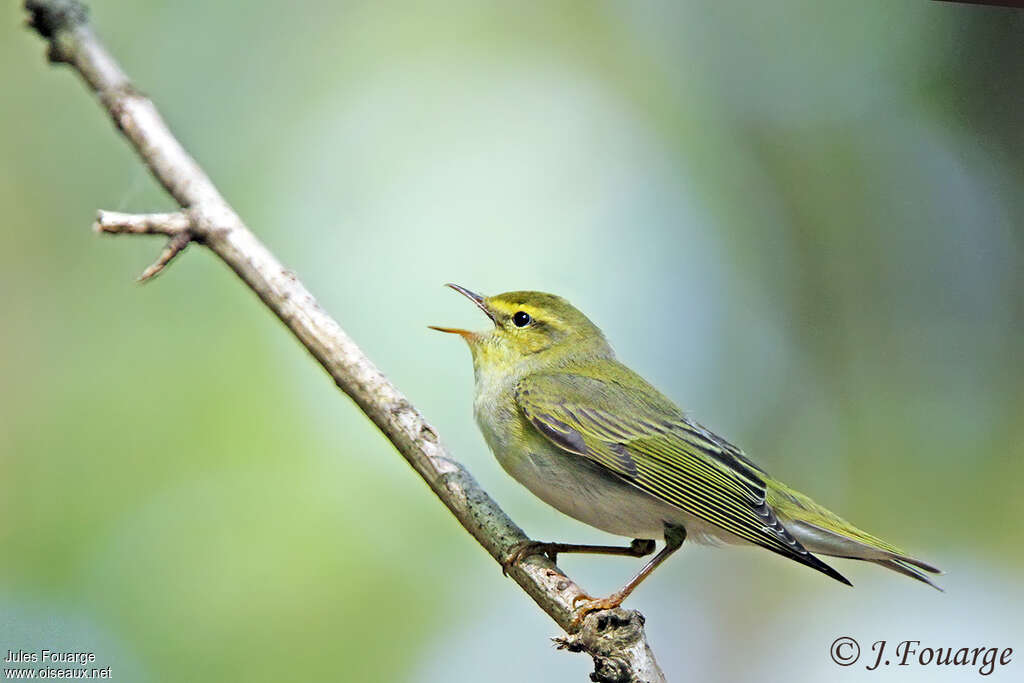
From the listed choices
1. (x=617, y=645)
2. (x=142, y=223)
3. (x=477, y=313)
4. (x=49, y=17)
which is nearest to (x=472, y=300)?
(x=477, y=313)

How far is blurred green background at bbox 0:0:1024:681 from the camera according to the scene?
2336mm

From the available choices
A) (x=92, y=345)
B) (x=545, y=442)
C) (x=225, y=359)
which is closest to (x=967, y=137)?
(x=545, y=442)

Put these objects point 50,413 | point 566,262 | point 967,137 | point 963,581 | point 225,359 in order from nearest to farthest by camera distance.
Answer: point 50,413 → point 225,359 → point 566,262 → point 963,581 → point 967,137

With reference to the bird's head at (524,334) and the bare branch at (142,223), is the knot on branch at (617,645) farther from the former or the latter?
the bare branch at (142,223)

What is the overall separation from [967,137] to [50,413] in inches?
126

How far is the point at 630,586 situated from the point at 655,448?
371 millimetres

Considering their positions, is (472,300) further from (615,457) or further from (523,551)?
(523,551)

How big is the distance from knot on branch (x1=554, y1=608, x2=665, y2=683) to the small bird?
20 centimetres

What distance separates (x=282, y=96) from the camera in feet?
8.66

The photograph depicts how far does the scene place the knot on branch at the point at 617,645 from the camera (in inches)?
73.5

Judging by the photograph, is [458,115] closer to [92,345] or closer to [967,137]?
[92,345]

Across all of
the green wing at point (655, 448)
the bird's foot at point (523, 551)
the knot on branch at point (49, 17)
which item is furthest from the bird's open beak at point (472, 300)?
the knot on branch at point (49, 17)

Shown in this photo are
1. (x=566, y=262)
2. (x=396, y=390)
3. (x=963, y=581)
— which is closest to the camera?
(x=396, y=390)

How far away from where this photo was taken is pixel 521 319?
2639mm
